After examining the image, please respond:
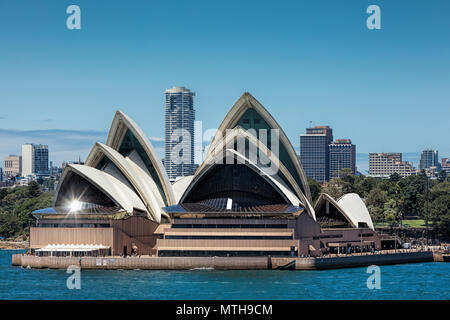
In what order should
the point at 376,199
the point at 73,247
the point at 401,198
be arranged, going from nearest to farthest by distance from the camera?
the point at 73,247 → the point at 376,199 → the point at 401,198

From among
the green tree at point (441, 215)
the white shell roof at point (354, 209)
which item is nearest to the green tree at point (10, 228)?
the white shell roof at point (354, 209)

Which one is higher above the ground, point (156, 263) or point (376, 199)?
point (376, 199)

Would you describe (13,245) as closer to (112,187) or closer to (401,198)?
(112,187)

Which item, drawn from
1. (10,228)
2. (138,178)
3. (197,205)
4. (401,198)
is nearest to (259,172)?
(197,205)

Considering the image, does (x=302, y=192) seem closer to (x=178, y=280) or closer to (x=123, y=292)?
(x=178, y=280)

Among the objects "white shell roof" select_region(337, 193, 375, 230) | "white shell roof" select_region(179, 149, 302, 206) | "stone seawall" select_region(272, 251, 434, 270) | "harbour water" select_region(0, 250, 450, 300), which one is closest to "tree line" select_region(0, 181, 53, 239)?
"white shell roof" select_region(179, 149, 302, 206)

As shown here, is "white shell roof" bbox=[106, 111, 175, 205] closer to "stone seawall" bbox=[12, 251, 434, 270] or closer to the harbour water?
"stone seawall" bbox=[12, 251, 434, 270]
